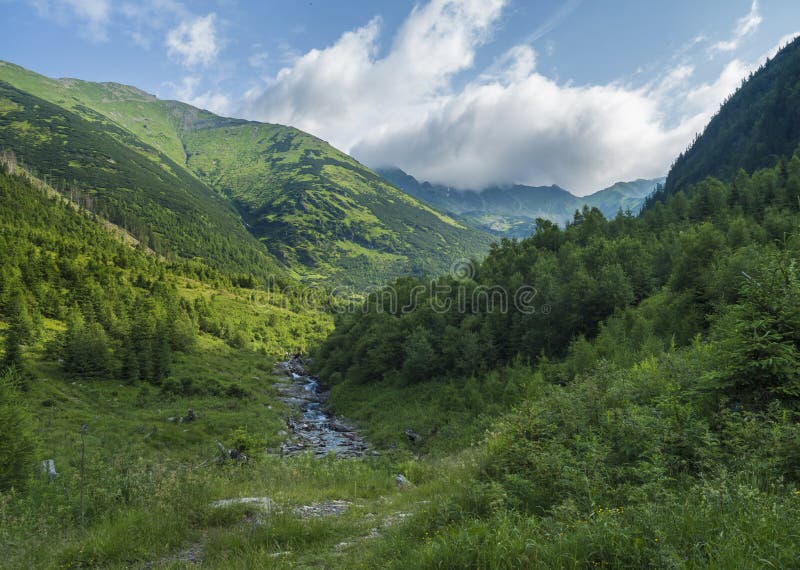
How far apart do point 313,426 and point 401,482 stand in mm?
35131

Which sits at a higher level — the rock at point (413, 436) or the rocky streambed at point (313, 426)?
the rock at point (413, 436)

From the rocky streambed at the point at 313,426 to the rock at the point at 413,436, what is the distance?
4.39 m

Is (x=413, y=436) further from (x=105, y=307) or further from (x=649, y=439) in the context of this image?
(x=105, y=307)

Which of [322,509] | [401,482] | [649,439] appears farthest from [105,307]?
[649,439]

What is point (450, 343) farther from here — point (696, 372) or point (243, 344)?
point (243, 344)

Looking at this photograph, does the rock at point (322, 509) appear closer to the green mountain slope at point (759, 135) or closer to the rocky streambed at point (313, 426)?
the rocky streambed at point (313, 426)

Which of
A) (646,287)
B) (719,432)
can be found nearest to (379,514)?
(719,432)

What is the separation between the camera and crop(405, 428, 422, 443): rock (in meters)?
36.8

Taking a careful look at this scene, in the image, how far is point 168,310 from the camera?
82.4 m

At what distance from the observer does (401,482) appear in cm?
1500

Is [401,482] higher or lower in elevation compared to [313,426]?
higher

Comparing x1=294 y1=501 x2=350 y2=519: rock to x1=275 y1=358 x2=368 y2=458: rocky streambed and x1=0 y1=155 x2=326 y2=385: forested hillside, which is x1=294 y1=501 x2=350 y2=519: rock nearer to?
x1=275 y1=358 x2=368 y2=458: rocky streambed

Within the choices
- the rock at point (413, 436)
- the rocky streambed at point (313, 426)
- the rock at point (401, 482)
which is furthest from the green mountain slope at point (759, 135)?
the rock at point (401, 482)

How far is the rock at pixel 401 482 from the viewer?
1462 cm
